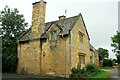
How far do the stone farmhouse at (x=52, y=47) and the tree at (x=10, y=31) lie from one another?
8.70ft

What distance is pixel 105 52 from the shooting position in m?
100

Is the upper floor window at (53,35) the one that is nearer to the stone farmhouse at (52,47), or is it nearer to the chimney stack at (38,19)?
the stone farmhouse at (52,47)

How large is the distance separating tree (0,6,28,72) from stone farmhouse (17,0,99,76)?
8.70 feet

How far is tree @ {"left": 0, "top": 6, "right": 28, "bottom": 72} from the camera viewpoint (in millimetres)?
21172

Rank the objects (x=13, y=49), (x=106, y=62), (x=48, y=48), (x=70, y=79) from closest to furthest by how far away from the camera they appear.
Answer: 1. (x=70, y=79)
2. (x=48, y=48)
3. (x=13, y=49)
4. (x=106, y=62)

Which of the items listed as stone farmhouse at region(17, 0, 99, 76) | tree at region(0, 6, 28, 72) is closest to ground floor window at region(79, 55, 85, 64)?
stone farmhouse at region(17, 0, 99, 76)

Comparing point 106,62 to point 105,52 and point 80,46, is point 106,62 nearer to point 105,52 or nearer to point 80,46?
point 80,46

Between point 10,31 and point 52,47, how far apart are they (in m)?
11.1

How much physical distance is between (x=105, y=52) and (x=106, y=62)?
2470 inches

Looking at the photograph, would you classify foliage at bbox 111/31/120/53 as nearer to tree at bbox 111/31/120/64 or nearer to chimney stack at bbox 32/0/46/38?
tree at bbox 111/31/120/64

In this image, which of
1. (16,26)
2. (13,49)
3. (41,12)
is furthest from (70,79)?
(16,26)

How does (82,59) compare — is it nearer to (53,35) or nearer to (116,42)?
(53,35)

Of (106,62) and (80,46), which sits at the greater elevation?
(80,46)

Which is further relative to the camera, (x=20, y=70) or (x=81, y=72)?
(x=20, y=70)
